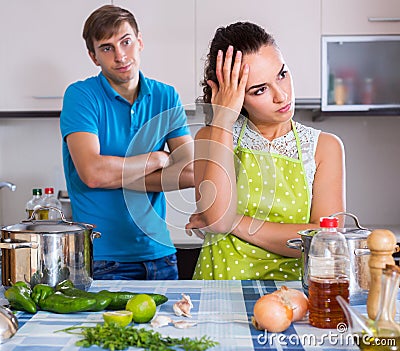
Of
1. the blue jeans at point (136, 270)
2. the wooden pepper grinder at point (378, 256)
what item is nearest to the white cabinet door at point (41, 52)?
the blue jeans at point (136, 270)

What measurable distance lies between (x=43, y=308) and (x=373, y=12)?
86.2 inches

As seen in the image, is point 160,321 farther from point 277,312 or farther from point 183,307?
point 277,312

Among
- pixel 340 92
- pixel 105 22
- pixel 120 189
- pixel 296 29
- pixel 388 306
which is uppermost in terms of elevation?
pixel 296 29

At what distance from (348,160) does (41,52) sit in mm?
1558

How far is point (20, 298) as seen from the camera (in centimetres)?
119

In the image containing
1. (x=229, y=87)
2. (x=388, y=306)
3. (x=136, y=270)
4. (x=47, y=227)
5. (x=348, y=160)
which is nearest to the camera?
(x=388, y=306)

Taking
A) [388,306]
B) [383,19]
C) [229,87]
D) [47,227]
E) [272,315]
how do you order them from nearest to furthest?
1. [388,306]
2. [272,315]
3. [47,227]
4. [229,87]
5. [383,19]

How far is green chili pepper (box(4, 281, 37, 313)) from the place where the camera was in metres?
1.18

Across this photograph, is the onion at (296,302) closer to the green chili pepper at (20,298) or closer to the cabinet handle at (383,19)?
the green chili pepper at (20,298)

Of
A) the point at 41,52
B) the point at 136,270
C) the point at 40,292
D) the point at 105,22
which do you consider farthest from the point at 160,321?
the point at 41,52

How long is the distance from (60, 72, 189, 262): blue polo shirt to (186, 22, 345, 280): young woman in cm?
36

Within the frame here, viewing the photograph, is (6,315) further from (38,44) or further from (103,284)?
(38,44)

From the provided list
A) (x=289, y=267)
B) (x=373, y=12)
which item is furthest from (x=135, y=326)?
(x=373, y=12)

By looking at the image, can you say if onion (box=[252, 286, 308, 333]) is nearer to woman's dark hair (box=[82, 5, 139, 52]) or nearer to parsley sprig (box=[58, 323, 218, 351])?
parsley sprig (box=[58, 323, 218, 351])
